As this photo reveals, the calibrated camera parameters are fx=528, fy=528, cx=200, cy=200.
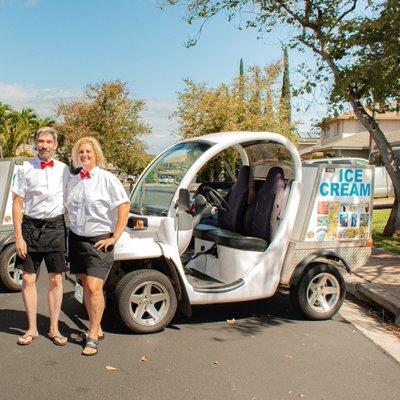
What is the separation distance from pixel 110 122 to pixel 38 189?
32.1 m

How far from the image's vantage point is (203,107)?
92.9ft

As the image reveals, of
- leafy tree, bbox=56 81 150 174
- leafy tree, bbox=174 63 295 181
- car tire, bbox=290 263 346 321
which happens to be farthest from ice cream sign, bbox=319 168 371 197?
leafy tree, bbox=56 81 150 174

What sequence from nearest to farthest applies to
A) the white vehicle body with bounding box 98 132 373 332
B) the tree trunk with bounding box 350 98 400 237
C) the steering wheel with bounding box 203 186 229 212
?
the white vehicle body with bounding box 98 132 373 332, the steering wheel with bounding box 203 186 229 212, the tree trunk with bounding box 350 98 400 237

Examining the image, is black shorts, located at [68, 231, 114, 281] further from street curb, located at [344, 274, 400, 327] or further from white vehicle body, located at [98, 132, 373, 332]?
street curb, located at [344, 274, 400, 327]

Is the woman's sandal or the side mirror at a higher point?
the side mirror

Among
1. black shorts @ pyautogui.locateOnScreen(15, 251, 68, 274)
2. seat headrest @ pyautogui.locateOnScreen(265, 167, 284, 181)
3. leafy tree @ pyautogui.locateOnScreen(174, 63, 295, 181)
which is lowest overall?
black shorts @ pyautogui.locateOnScreen(15, 251, 68, 274)

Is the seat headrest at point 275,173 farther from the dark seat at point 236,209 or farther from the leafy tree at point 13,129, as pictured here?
the leafy tree at point 13,129

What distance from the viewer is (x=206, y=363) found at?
4.52 m

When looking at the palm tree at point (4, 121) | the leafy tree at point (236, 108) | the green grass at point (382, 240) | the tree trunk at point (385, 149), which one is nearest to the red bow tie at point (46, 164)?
the green grass at point (382, 240)

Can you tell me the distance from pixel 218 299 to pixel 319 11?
7.89m

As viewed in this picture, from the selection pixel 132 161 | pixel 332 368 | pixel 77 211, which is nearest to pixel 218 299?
pixel 332 368

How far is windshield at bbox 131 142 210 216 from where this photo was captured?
554cm

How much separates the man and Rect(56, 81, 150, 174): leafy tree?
30.7m

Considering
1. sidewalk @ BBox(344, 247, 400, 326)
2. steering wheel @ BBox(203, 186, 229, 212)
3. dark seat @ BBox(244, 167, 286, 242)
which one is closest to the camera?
dark seat @ BBox(244, 167, 286, 242)
